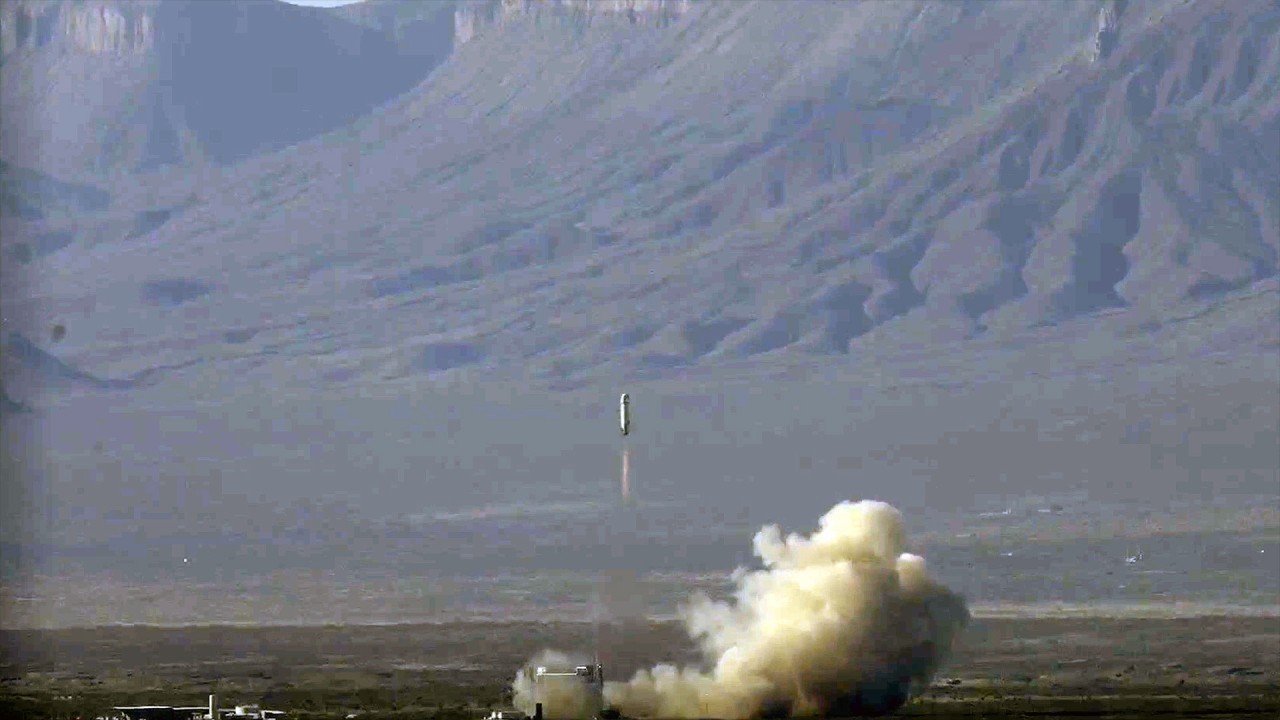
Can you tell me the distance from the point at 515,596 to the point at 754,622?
61.0 metres

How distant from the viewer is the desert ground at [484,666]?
110375 millimetres

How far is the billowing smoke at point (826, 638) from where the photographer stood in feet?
332

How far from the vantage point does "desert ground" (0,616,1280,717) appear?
11038cm

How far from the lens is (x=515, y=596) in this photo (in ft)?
541

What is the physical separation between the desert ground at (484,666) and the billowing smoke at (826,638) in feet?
7.47

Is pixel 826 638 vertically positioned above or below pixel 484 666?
below

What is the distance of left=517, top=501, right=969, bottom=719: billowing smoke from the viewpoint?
101m

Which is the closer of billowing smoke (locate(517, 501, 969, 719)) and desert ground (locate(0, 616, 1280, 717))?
billowing smoke (locate(517, 501, 969, 719))

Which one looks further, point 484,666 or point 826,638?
point 484,666

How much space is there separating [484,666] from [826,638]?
2959 centimetres

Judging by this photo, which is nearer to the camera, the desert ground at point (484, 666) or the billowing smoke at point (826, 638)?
the billowing smoke at point (826, 638)

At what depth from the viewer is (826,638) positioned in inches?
4011

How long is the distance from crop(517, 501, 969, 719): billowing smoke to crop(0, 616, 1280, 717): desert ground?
228 centimetres

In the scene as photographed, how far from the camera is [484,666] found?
424ft
